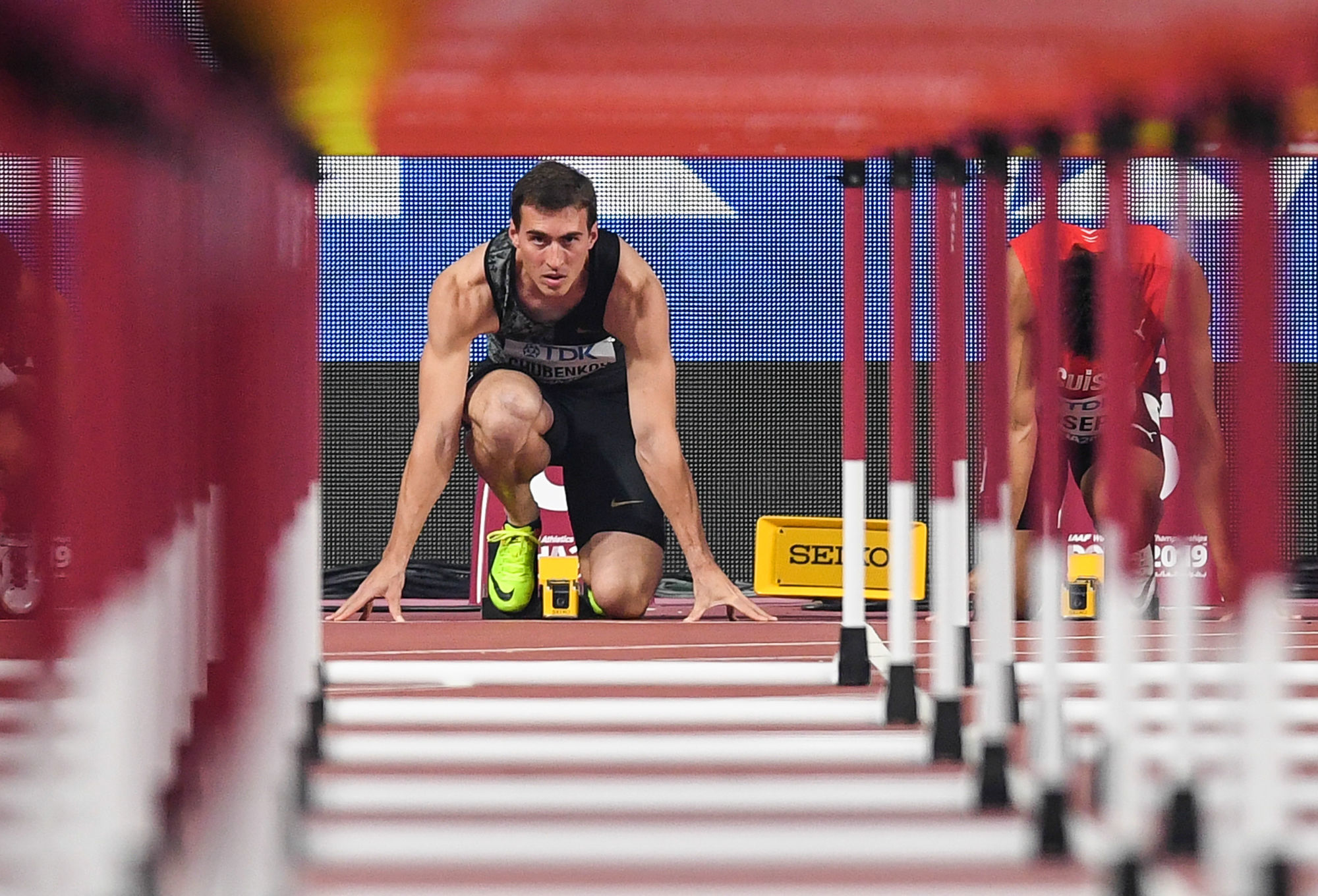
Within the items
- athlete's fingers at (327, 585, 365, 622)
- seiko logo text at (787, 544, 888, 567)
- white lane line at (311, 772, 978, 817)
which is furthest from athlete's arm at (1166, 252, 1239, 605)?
athlete's fingers at (327, 585, 365, 622)

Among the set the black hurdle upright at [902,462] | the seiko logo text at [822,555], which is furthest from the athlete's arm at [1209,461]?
the seiko logo text at [822,555]

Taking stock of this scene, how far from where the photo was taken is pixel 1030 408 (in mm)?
3980

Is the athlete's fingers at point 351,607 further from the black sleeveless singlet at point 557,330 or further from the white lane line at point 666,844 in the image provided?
the white lane line at point 666,844

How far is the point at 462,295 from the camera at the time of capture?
3902 millimetres

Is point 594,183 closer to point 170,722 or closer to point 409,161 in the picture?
point 409,161

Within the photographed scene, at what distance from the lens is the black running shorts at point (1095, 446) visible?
14.0 ft

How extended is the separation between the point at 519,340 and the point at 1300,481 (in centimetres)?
251

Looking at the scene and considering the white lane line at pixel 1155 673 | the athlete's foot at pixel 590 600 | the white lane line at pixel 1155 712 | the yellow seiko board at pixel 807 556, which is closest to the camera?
the white lane line at pixel 1155 712

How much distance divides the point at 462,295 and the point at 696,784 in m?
1.99

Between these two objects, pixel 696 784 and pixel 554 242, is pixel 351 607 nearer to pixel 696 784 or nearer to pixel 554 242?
pixel 554 242

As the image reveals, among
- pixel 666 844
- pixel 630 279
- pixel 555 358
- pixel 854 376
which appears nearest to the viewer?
pixel 666 844

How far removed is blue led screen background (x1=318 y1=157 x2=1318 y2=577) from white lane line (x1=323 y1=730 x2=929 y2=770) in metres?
2.45

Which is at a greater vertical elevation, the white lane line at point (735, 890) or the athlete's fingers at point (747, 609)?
the athlete's fingers at point (747, 609)

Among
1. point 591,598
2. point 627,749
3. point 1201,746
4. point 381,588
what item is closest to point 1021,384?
point 591,598
